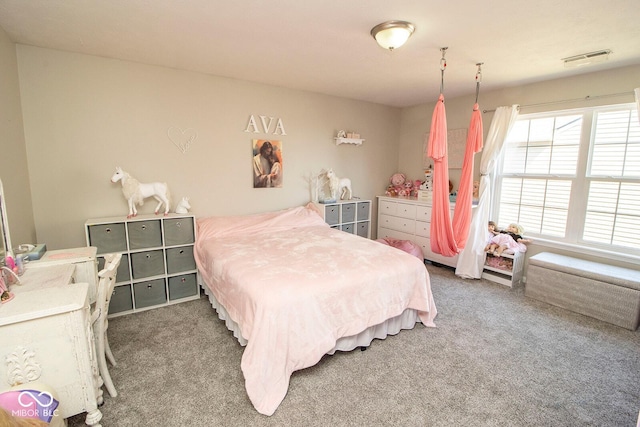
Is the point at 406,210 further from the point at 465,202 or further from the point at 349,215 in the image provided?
the point at 465,202

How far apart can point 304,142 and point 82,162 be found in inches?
95.0

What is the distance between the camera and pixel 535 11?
1.82 m

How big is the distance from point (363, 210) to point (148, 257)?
9.30 ft

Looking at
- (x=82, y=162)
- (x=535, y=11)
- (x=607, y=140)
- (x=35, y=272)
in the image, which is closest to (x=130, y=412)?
(x=35, y=272)

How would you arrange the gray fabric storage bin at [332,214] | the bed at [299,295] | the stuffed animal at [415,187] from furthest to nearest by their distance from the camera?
the stuffed animal at [415,187] < the gray fabric storage bin at [332,214] < the bed at [299,295]

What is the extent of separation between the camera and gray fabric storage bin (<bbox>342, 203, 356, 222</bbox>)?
4.20 meters

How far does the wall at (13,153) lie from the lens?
207cm

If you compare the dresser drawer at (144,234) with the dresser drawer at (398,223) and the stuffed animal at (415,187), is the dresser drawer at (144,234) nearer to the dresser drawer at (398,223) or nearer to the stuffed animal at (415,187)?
the dresser drawer at (398,223)

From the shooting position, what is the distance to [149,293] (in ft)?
9.32

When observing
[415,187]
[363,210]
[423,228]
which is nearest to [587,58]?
[423,228]

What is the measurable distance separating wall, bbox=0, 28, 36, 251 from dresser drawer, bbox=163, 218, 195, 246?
3.29 feet

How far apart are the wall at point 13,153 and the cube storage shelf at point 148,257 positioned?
0.41 meters

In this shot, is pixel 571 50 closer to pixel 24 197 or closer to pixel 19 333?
pixel 19 333

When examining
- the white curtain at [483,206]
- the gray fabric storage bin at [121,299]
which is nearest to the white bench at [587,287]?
the white curtain at [483,206]
